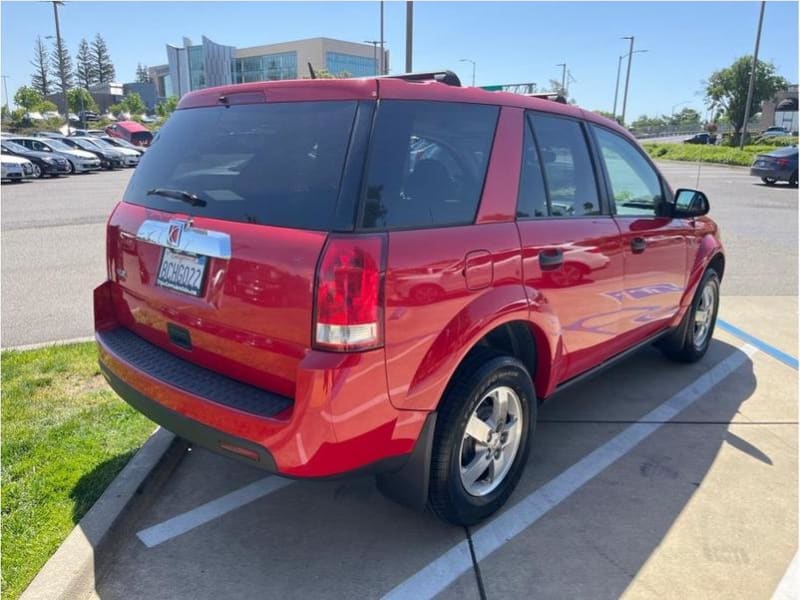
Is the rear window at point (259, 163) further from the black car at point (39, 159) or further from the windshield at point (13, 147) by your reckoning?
the windshield at point (13, 147)

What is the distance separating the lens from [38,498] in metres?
2.94

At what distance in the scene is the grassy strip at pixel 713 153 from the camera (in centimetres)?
3319

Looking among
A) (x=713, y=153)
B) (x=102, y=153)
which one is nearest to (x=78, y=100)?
(x=102, y=153)

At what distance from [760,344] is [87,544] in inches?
Result: 216

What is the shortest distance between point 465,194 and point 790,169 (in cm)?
2356

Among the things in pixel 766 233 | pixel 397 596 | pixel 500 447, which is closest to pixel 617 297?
pixel 500 447

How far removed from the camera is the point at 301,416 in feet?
7.06

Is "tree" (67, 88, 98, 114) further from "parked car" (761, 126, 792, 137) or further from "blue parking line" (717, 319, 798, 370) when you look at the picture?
"blue parking line" (717, 319, 798, 370)

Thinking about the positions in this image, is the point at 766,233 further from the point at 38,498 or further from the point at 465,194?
the point at 38,498

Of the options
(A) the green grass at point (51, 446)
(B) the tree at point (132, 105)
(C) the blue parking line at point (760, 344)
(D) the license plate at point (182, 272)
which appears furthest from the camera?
(B) the tree at point (132, 105)

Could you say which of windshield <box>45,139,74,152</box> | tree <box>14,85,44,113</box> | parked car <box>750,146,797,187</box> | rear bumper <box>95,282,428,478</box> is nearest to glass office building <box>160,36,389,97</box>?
tree <box>14,85,44,113</box>

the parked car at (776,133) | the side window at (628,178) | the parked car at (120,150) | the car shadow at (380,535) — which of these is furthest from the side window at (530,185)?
the parked car at (776,133)

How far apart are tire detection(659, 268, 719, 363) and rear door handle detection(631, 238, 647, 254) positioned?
47.0 inches

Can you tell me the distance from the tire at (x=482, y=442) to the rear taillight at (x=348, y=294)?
63cm
